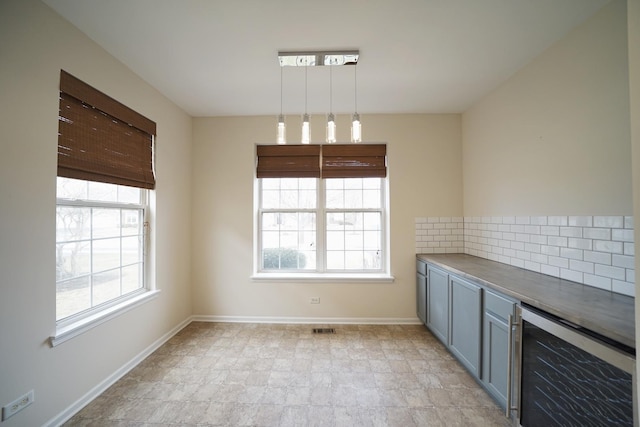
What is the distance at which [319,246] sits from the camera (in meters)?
3.42

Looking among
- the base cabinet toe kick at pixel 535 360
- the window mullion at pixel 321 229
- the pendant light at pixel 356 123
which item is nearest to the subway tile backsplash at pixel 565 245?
the base cabinet toe kick at pixel 535 360

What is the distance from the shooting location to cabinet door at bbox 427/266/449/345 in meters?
2.49

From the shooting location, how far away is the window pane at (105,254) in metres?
2.06

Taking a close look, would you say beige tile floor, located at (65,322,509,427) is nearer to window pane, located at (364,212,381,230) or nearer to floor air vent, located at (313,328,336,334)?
floor air vent, located at (313,328,336,334)

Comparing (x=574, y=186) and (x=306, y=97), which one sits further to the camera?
(x=306, y=97)

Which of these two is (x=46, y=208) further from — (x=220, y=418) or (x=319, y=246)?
(x=319, y=246)

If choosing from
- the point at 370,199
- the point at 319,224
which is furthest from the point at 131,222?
the point at 370,199

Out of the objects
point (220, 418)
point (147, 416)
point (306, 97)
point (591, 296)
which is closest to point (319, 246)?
point (306, 97)

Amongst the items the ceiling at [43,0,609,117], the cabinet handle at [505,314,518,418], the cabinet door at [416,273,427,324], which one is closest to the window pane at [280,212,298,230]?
the ceiling at [43,0,609,117]

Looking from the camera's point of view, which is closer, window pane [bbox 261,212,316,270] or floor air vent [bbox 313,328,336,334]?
floor air vent [bbox 313,328,336,334]

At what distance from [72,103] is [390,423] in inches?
122

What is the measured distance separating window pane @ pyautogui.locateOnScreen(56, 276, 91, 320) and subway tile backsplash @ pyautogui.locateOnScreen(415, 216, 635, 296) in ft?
11.9

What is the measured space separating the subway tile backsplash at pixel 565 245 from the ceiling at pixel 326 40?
4.52ft

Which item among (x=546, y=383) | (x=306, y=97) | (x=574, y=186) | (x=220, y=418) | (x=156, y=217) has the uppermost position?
(x=306, y=97)
